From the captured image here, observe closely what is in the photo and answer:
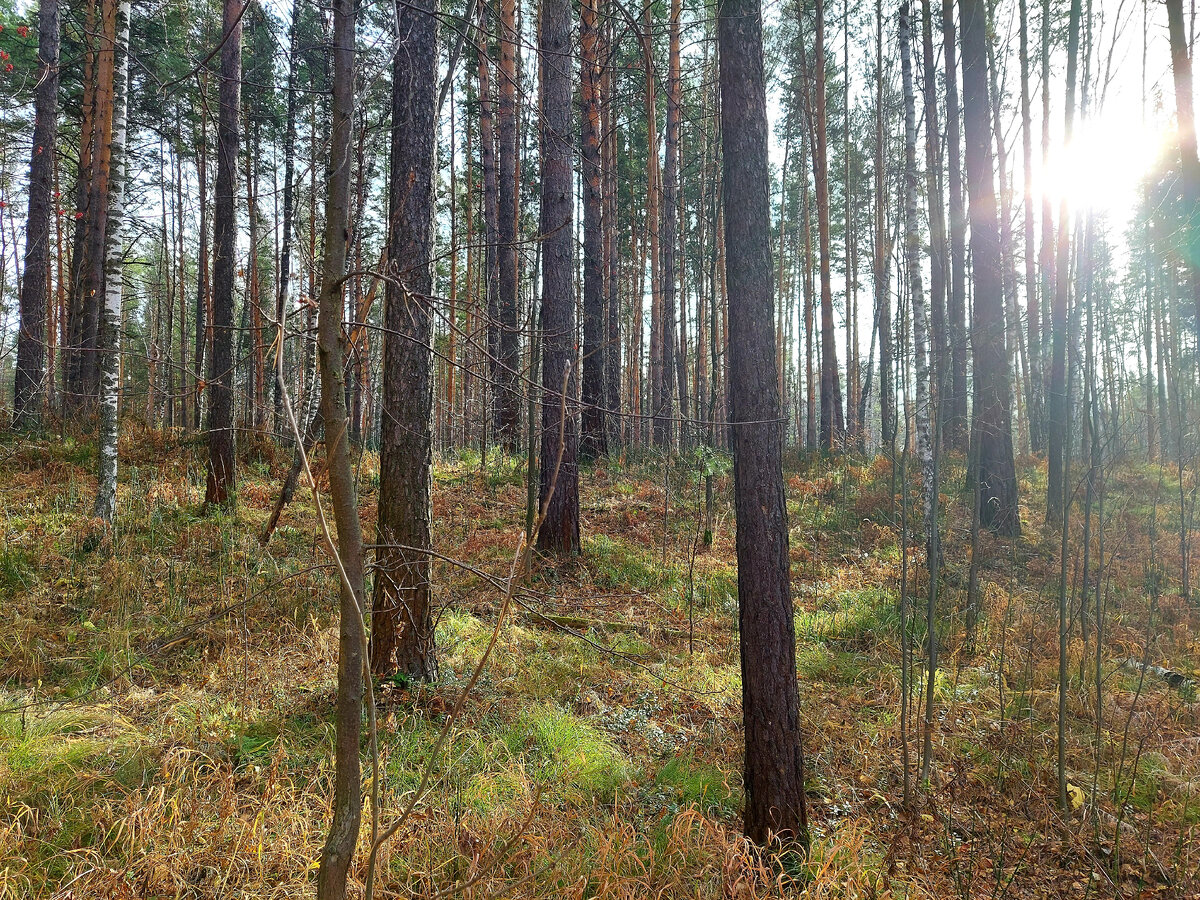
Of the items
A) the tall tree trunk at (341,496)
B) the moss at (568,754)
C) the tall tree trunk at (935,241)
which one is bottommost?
the moss at (568,754)

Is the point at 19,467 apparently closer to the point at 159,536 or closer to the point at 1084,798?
the point at 159,536

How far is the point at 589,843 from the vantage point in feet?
8.82

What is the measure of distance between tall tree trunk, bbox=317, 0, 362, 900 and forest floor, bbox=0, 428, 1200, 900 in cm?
12

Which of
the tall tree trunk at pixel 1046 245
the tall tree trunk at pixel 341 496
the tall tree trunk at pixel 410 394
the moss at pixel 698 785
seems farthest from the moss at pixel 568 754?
the tall tree trunk at pixel 1046 245

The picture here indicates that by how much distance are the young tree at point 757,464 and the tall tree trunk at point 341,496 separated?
71.0 inches

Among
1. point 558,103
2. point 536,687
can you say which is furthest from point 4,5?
point 536,687

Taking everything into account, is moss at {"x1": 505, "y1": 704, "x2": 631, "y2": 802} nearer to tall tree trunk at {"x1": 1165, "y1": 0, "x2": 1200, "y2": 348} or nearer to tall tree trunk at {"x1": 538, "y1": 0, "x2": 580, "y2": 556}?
tall tree trunk at {"x1": 538, "y1": 0, "x2": 580, "y2": 556}

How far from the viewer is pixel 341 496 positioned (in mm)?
1337

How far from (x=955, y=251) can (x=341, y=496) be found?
18.8 feet

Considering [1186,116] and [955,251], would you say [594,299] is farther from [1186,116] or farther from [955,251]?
[1186,116]

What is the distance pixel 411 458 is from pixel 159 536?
362 cm

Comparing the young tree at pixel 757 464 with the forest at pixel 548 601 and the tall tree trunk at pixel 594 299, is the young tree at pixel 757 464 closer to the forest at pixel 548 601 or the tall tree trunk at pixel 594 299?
the forest at pixel 548 601

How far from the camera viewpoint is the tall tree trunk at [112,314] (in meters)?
5.48

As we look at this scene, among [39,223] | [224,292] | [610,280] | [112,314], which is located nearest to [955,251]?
[112,314]
